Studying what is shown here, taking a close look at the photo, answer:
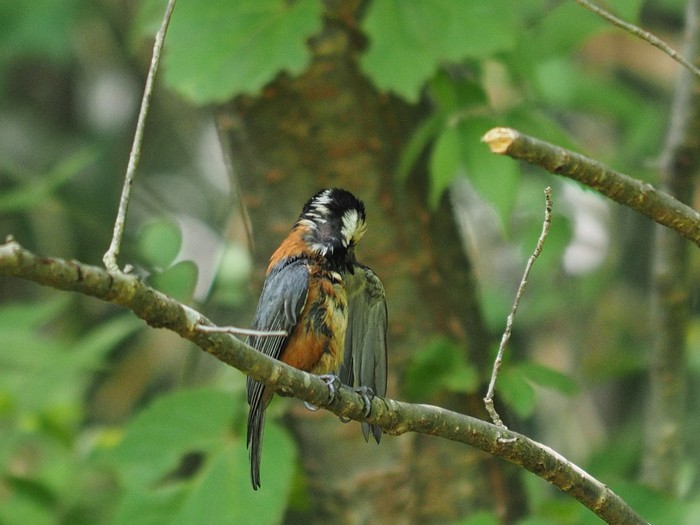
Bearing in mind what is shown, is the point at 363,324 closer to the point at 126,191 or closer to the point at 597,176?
the point at 597,176

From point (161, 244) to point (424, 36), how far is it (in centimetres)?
142

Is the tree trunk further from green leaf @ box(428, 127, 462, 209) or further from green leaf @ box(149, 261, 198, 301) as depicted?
green leaf @ box(428, 127, 462, 209)

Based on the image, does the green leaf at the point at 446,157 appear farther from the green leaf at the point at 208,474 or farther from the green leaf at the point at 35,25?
the green leaf at the point at 35,25

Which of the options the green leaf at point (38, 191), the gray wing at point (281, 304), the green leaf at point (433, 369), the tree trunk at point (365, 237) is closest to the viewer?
the gray wing at point (281, 304)

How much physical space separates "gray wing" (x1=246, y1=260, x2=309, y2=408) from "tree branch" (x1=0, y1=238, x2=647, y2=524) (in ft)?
2.33

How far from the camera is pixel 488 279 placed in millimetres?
7480

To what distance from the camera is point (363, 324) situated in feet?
10.8

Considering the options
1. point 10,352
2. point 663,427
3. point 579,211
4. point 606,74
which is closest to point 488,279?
point 579,211

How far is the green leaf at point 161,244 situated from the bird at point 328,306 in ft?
3.09

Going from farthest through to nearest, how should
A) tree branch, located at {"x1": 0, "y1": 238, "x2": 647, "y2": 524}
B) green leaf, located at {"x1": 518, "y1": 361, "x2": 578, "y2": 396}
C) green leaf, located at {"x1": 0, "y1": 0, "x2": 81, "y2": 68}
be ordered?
1. green leaf, located at {"x1": 0, "y1": 0, "x2": 81, "y2": 68}
2. green leaf, located at {"x1": 518, "y1": 361, "x2": 578, "y2": 396}
3. tree branch, located at {"x1": 0, "y1": 238, "x2": 647, "y2": 524}

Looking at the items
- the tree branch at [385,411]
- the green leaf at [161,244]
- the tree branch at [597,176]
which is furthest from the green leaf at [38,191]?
the tree branch at [597,176]

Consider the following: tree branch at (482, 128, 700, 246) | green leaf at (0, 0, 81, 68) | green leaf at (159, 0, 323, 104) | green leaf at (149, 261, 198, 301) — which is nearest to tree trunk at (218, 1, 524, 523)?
green leaf at (149, 261, 198, 301)

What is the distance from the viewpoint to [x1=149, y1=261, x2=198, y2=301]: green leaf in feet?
13.6

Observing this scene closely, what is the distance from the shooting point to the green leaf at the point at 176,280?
13.6 feet
